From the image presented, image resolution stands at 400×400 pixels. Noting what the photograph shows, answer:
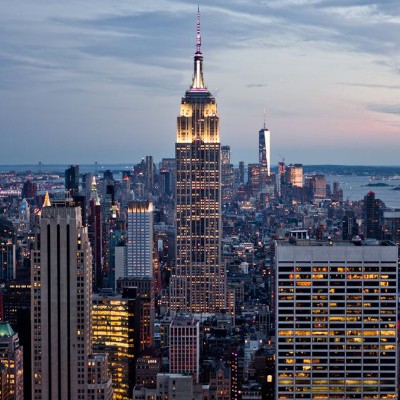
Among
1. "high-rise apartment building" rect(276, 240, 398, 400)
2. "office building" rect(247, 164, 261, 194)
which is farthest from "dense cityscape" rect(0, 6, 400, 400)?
"office building" rect(247, 164, 261, 194)

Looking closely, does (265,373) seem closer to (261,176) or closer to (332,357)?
(332,357)

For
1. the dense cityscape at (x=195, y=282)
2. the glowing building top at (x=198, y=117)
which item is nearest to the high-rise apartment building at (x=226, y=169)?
the dense cityscape at (x=195, y=282)

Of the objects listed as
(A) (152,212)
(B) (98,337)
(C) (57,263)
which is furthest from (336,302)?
(A) (152,212)

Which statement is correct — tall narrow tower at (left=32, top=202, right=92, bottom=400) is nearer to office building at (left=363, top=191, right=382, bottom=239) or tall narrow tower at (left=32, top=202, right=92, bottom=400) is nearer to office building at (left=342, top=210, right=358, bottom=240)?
office building at (left=363, top=191, right=382, bottom=239)

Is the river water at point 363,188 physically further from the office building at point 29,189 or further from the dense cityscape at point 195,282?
the office building at point 29,189

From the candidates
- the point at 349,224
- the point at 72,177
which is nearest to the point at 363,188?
the point at 349,224
